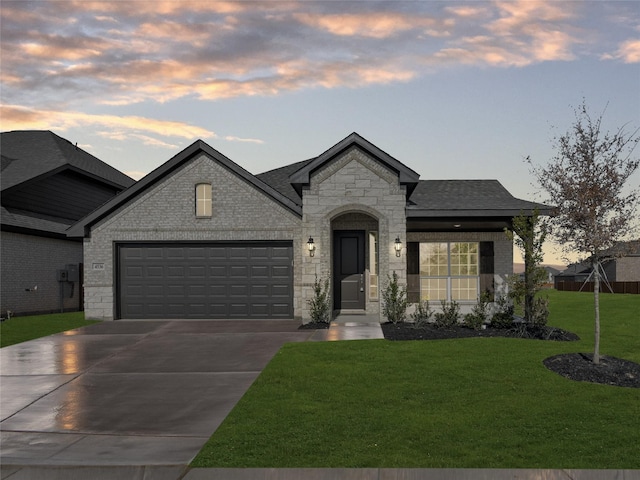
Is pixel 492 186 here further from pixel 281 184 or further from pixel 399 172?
pixel 281 184

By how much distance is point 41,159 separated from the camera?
91.9ft

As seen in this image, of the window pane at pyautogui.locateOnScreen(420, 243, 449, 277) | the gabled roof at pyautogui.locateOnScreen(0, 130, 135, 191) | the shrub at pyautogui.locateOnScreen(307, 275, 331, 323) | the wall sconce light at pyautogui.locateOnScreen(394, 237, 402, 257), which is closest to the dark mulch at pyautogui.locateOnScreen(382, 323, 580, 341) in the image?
the shrub at pyautogui.locateOnScreen(307, 275, 331, 323)

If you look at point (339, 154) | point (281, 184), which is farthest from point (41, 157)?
point (339, 154)

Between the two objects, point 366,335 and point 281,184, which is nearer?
point 366,335

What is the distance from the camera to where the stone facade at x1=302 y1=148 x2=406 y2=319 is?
18984 mm

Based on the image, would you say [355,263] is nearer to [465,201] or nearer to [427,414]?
[465,201]

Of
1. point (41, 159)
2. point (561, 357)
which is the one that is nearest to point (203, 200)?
point (41, 159)

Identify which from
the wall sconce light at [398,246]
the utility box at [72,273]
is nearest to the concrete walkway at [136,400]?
the wall sconce light at [398,246]

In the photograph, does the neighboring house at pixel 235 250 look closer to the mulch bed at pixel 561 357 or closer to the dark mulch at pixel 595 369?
the mulch bed at pixel 561 357

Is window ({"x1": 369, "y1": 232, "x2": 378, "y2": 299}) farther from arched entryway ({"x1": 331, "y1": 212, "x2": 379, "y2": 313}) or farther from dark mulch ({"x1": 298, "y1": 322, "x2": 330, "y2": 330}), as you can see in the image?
dark mulch ({"x1": 298, "y1": 322, "x2": 330, "y2": 330})

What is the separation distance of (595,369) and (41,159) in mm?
25127

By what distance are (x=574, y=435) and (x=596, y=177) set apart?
661 cm

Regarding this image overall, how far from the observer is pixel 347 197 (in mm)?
19047

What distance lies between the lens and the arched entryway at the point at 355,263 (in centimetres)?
2106
